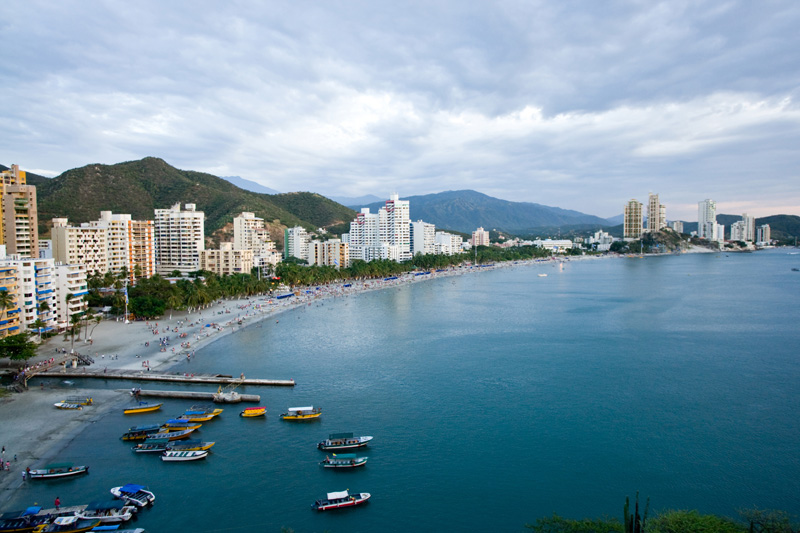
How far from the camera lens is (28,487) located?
526 inches

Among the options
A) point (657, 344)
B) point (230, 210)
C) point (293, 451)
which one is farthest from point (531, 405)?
point (230, 210)

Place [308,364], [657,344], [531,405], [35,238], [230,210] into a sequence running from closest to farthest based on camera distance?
1. [531,405]
2. [308,364]
3. [657,344]
4. [35,238]
5. [230,210]

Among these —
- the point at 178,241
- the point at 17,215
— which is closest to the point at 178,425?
the point at 17,215

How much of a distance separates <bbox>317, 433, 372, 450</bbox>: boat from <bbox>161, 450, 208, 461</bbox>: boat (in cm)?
350

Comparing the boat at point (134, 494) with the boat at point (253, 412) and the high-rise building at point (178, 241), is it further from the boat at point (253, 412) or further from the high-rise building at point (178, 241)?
the high-rise building at point (178, 241)

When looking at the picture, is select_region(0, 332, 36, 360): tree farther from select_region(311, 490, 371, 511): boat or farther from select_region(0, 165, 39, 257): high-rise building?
select_region(311, 490, 371, 511): boat

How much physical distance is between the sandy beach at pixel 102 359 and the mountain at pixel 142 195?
37.9 metres

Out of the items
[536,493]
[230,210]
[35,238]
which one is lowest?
[536,493]

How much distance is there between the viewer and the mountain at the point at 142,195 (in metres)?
68.6

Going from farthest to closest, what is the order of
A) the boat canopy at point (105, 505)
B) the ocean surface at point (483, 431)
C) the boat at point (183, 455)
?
the boat at point (183, 455), the ocean surface at point (483, 431), the boat canopy at point (105, 505)

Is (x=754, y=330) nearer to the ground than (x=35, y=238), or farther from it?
nearer to the ground

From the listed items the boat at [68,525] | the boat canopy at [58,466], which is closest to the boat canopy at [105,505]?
the boat at [68,525]

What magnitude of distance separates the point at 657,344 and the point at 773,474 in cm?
1560

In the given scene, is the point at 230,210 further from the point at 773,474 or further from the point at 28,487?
the point at 773,474
